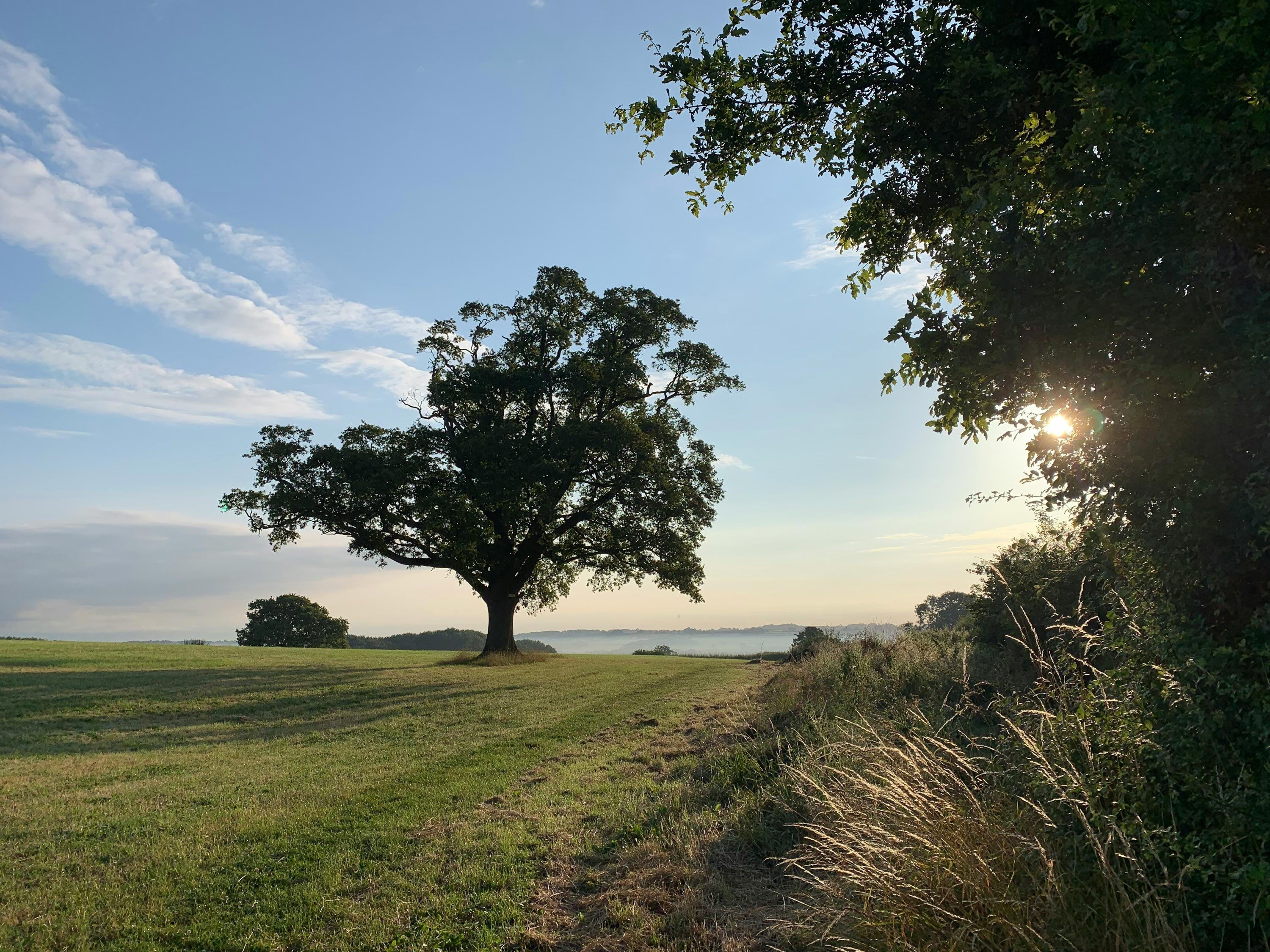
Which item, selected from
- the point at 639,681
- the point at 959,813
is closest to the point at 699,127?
the point at 959,813

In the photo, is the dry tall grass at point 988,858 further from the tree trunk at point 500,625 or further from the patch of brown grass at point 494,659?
the tree trunk at point 500,625

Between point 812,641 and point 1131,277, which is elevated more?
point 1131,277

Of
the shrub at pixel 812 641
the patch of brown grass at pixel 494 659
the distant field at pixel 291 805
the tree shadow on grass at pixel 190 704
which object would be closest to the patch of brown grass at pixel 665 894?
the distant field at pixel 291 805

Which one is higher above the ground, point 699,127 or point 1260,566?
point 699,127

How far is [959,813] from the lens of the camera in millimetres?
4555

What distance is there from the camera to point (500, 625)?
29812 mm

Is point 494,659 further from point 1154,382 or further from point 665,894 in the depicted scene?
point 1154,382

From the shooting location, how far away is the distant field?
5.19 m

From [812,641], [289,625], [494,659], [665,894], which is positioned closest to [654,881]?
[665,894]

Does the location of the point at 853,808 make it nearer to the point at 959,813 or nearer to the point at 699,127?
the point at 959,813

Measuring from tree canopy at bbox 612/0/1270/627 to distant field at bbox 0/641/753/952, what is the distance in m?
5.47

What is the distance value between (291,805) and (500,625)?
22000 mm

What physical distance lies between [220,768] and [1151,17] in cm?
1306

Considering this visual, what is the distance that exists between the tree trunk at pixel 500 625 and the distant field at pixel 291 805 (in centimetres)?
Answer: 1133
